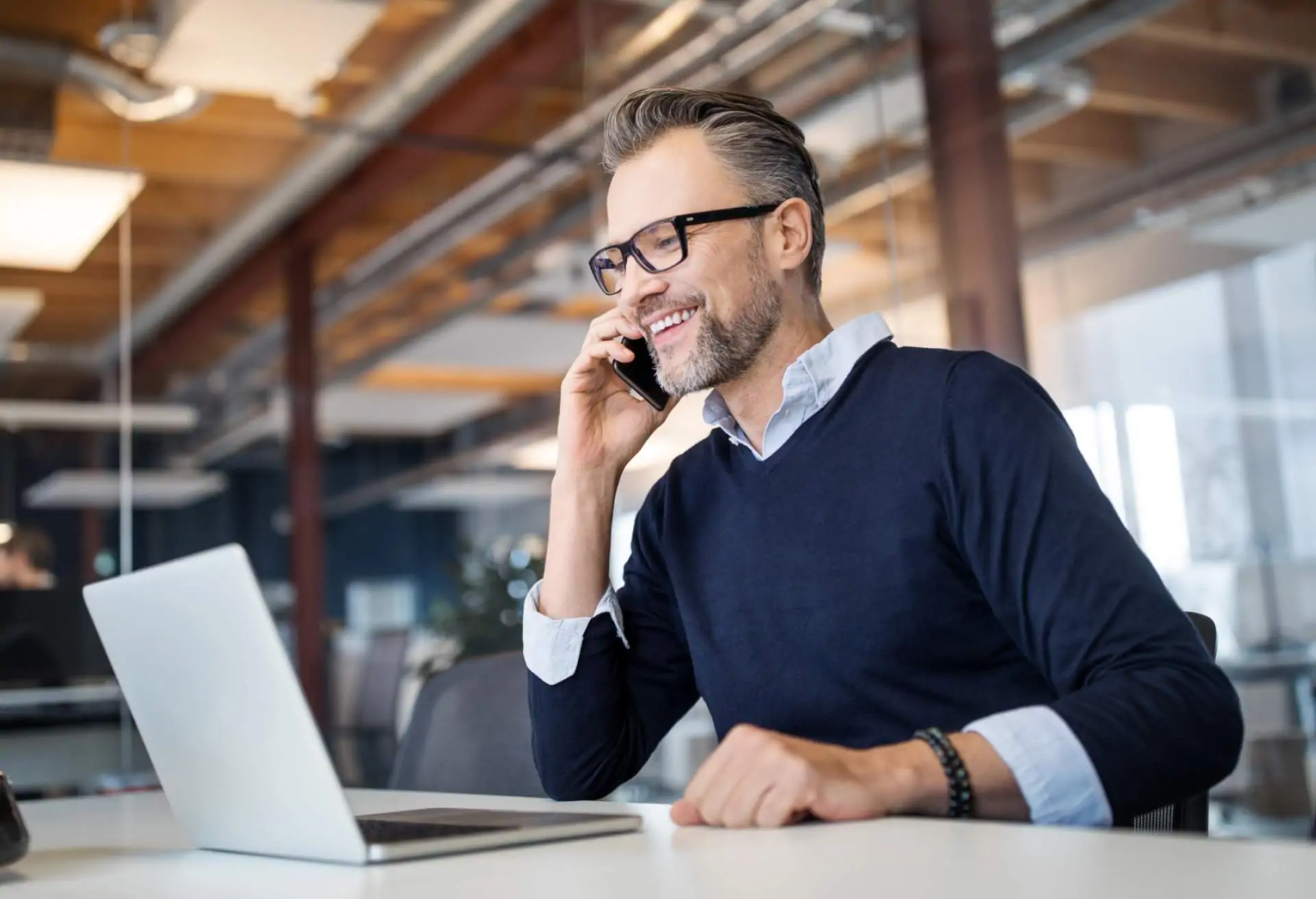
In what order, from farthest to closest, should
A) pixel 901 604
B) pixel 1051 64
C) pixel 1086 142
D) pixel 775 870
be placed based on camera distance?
1. pixel 1051 64
2. pixel 1086 142
3. pixel 901 604
4. pixel 775 870

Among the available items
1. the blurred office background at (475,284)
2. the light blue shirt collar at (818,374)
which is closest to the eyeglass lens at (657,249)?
the light blue shirt collar at (818,374)

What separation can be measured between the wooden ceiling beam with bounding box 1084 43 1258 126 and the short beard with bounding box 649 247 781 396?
85.7 inches

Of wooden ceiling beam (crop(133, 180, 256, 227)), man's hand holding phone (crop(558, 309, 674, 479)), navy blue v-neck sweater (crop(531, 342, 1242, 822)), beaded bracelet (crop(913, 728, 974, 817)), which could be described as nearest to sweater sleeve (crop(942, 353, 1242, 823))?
navy blue v-neck sweater (crop(531, 342, 1242, 822))

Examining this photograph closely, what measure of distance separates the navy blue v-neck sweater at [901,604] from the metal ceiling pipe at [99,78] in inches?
141

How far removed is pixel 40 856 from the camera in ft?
4.09

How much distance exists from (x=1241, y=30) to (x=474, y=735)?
8.97 ft

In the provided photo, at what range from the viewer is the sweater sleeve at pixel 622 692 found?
171 cm

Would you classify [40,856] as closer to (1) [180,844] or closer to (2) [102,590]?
(1) [180,844]

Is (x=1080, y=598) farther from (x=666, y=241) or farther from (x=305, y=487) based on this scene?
(x=305, y=487)

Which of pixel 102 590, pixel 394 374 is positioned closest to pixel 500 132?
pixel 394 374

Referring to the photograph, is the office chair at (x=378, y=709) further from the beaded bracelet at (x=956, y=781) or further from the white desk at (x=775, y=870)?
the beaded bracelet at (x=956, y=781)

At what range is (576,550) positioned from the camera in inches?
68.6

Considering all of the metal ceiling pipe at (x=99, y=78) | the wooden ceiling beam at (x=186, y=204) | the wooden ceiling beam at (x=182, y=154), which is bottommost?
the wooden ceiling beam at (x=186, y=204)

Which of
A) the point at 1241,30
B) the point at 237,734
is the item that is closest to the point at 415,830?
the point at 237,734
